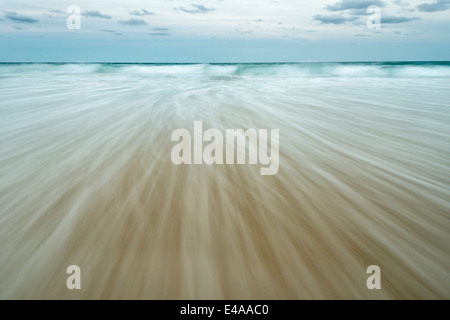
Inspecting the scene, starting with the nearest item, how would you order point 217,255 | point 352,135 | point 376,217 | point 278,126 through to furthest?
point 217,255
point 376,217
point 352,135
point 278,126

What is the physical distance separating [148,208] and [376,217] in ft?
4.80

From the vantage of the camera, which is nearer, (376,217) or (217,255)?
(217,255)

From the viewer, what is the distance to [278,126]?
13.6 ft

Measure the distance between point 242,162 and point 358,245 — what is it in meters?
1.38

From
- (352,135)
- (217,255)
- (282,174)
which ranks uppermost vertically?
(352,135)

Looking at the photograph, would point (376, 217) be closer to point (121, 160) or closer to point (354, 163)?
point (354, 163)

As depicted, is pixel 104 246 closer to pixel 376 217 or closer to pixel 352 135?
pixel 376 217

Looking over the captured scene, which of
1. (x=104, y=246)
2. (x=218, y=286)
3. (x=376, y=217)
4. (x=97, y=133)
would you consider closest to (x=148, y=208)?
(x=104, y=246)

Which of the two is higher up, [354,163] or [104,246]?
[354,163]

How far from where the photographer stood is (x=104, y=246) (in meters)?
1.52

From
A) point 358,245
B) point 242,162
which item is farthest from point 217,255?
point 242,162

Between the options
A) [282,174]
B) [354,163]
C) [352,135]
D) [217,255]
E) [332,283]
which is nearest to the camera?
[332,283]
